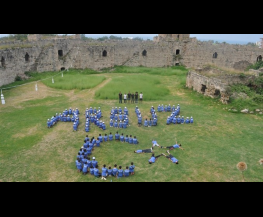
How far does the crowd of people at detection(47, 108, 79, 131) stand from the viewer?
52.3 ft

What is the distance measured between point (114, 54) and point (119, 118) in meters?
19.8

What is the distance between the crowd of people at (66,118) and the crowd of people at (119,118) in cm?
227

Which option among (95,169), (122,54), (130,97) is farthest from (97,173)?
(122,54)

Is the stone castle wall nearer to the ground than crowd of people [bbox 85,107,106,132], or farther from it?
farther from it

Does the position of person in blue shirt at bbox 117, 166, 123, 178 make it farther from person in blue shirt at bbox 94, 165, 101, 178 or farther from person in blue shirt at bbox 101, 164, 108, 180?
person in blue shirt at bbox 94, 165, 101, 178

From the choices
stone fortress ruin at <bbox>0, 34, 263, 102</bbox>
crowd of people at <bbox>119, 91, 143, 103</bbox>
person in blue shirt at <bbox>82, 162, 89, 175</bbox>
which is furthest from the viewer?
stone fortress ruin at <bbox>0, 34, 263, 102</bbox>

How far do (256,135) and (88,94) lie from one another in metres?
14.0

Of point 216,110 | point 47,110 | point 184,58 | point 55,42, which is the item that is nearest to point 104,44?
point 55,42

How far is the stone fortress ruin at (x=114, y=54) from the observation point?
94.7 ft

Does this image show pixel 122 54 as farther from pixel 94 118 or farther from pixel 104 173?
pixel 104 173

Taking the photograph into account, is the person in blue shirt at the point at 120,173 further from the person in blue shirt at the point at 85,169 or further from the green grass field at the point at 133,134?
the person in blue shirt at the point at 85,169

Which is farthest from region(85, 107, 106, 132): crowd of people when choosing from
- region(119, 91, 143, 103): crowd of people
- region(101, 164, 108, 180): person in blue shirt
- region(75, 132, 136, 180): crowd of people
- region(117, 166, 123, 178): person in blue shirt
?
region(117, 166, 123, 178): person in blue shirt

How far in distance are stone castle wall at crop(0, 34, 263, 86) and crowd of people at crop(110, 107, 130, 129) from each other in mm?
15273

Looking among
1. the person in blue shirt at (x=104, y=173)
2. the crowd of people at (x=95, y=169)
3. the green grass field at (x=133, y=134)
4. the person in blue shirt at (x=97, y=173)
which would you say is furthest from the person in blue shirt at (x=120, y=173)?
the person in blue shirt at (x=97, y=173)
